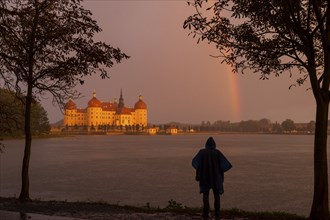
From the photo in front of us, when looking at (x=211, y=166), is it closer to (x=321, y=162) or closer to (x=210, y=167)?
(x=210, y=167)

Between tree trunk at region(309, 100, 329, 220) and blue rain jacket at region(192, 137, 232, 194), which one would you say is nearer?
tree trunk at region(309, 100, 329, 220)

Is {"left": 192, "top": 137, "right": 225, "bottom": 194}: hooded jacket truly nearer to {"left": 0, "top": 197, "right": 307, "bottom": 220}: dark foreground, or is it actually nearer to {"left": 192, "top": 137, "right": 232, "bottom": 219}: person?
{"left": 192, "top": 137, "right": 232, "bottom": 219}: person

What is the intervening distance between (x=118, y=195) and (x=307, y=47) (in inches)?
793

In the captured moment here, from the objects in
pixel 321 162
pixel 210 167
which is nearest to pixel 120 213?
pixel 210 167

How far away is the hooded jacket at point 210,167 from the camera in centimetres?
1126

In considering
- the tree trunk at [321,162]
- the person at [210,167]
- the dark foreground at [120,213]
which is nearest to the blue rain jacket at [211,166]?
the person at [210,167]

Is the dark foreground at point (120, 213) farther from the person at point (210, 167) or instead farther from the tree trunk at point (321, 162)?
the person at point (210, 167)

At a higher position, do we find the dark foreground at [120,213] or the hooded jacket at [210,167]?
the hooded jacket at [210,167]

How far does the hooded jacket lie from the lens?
443 inches

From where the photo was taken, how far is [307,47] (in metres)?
11.5

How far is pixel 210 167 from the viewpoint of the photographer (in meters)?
11.3

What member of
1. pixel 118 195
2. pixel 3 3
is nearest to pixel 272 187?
pixel 118 195

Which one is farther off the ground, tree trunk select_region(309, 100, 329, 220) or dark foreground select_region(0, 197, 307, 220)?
tree trunk select_region(309, 100, 329, 220)

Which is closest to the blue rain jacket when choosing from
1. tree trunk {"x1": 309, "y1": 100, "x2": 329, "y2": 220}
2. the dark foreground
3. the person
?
the person
